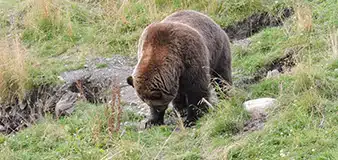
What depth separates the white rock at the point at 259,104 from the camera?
239 inches

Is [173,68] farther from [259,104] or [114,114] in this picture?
[259,104]

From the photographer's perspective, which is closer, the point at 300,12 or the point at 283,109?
the point at 283,109

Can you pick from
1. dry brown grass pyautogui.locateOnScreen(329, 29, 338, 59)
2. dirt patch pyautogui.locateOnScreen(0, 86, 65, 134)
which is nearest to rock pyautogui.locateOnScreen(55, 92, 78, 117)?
dirt patch pyautogui.locateOnScreen(0, 86, 65, 134)

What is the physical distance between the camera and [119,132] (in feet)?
20.9

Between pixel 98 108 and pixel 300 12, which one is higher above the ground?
pixel 300 12

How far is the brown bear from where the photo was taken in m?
6.27

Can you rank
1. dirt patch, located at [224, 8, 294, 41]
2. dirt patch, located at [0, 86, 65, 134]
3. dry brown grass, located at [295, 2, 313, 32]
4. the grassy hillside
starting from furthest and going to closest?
dirt patch, located at [224, 8, 294, 41]
dirt patch, located at [0, 86, 65, 134]
dry brown grass, located at [295, 2, 313, 32]
the grassy hillside

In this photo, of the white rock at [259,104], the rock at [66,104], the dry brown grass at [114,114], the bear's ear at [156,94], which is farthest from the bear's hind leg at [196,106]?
the rock at [66,104]

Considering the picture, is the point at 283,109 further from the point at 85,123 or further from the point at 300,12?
the point at 300,12

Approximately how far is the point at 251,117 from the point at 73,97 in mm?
3251

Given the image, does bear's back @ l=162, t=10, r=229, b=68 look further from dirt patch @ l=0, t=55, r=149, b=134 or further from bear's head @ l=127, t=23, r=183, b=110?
dirt patch @ l=0, t=55, r=149, b=134

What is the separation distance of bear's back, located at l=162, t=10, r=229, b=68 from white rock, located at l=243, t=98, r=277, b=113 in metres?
1.05

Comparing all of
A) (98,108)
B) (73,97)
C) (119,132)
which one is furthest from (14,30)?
(119,132)

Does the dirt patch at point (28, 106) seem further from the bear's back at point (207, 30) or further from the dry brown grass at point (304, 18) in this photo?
the dry brown grass at point (304, 18)
